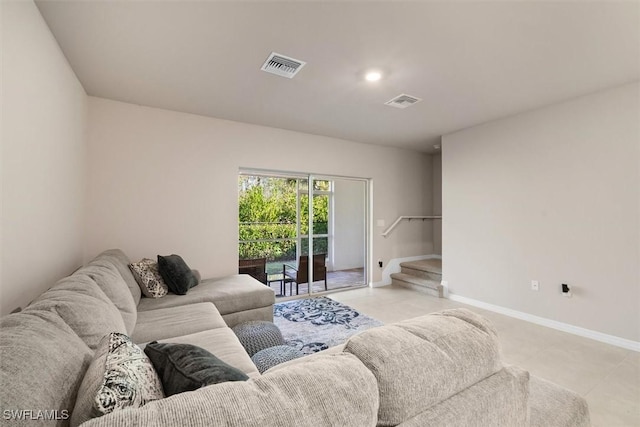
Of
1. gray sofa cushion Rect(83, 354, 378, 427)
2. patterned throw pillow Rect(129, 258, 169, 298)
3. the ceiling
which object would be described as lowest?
patterned throw pillow Rect(129, 258, 169, 298)

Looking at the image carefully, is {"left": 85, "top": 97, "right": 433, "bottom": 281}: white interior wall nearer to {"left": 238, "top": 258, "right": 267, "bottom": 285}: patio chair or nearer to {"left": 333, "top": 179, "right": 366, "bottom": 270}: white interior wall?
{"left": 238, "top": 258, "right": 267, "bottom": 285}: patio chair

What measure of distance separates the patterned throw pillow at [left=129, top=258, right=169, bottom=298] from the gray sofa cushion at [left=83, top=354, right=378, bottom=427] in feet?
7.99

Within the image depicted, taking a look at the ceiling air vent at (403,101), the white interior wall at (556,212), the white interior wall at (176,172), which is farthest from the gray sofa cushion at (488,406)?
the white interior wall at (176,172)

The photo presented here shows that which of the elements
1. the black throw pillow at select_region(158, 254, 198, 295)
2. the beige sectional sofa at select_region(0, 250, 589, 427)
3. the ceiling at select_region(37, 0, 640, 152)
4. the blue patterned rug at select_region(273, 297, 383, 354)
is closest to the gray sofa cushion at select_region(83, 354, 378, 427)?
the beige sectional sofa at select_region(0, 250, 589, 427)

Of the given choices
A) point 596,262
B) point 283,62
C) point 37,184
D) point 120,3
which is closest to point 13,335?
point 37,184

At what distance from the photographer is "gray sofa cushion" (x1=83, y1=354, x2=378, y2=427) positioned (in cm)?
51

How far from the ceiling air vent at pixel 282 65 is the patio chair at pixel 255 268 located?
254cm

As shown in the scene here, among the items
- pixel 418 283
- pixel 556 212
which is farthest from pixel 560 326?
pixel 418 283

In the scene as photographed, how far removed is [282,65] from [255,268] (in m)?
2.75

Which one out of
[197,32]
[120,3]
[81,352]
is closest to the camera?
[81,352]

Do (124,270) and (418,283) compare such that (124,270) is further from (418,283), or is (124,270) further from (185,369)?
(418,283)

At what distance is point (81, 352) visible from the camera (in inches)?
38.8

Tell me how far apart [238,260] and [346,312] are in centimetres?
163

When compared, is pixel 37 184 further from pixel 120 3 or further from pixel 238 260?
pixel 238 260
